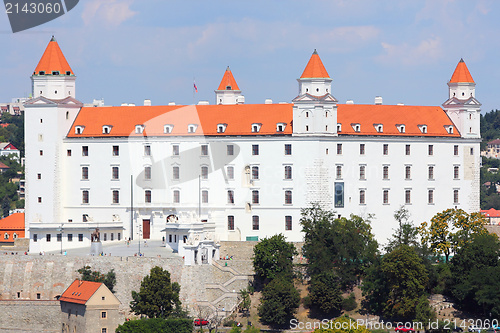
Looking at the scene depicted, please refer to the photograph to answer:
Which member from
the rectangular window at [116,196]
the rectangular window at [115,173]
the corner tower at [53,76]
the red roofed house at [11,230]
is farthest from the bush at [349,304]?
the red roofed house at [11,230]

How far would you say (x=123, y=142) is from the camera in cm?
12025

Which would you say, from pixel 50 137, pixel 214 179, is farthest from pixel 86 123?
pixel 214 179

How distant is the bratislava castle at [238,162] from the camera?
116188mm

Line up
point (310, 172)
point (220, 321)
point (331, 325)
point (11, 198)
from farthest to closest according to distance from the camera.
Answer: point (11, 198), point (310, 172), point (220, 321), point (331, 325)

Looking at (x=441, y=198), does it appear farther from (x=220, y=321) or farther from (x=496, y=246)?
(x=220, y=321)

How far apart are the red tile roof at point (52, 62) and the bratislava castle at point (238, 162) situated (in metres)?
0.14

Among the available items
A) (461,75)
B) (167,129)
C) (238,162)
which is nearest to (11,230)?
(167,129)

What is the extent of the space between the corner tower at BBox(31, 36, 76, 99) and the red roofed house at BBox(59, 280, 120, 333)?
23939 mm

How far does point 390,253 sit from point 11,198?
3808 inches

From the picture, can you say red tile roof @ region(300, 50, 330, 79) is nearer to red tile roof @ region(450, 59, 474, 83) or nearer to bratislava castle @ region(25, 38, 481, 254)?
bratislava castle @ region(25, 38, 481, 254)

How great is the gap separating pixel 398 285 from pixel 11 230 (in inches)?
1795

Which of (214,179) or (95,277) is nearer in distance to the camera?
(95,277)

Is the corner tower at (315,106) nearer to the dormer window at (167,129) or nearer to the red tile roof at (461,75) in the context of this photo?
the dormer window at (167,129)

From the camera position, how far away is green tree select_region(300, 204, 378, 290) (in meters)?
108
